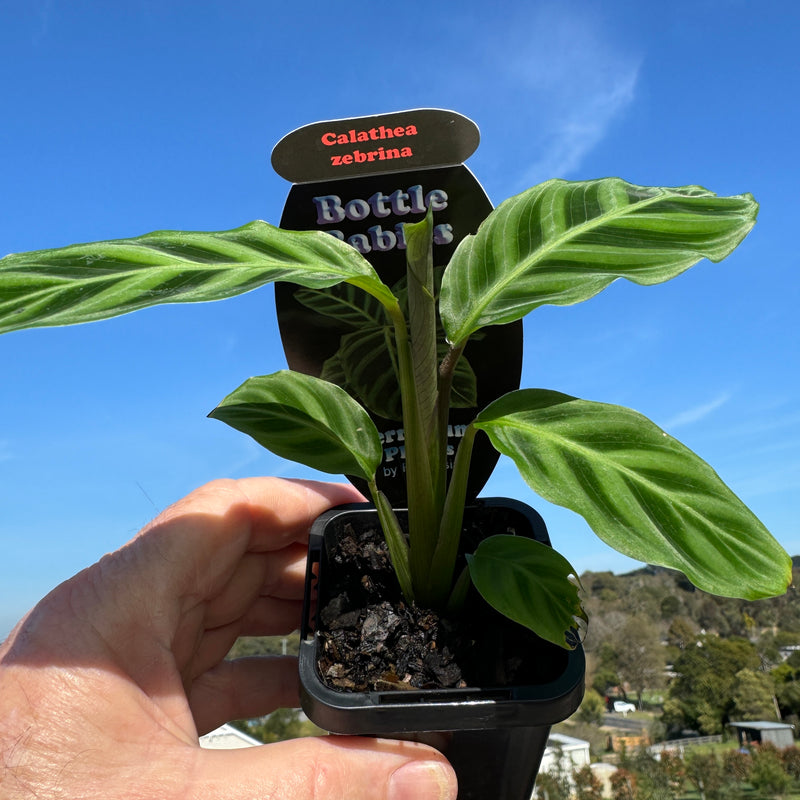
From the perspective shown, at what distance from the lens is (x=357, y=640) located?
73cm

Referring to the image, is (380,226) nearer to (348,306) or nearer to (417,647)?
(348,306)

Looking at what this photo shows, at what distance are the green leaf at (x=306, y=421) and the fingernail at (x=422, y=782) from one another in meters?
0.29

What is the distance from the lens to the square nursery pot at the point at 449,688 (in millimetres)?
638

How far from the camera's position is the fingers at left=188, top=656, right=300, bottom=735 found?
3.64 feet

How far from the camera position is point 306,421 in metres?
0.79

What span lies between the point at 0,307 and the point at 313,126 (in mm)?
422

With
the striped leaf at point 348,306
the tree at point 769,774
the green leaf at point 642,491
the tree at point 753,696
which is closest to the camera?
the green leaf at point 642,491

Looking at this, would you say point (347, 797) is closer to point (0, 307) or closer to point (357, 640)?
point (357, 640)

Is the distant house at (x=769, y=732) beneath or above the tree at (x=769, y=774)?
Answer: above

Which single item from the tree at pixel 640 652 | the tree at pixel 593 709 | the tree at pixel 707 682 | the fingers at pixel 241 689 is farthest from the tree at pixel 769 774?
the fingers at pixel 241 689

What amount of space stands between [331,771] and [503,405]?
380 mm

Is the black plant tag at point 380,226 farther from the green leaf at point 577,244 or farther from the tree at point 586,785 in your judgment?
the tree at point 586,785

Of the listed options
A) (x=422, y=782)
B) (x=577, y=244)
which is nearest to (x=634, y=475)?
(x=577, y=244)

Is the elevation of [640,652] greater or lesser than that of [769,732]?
greater
